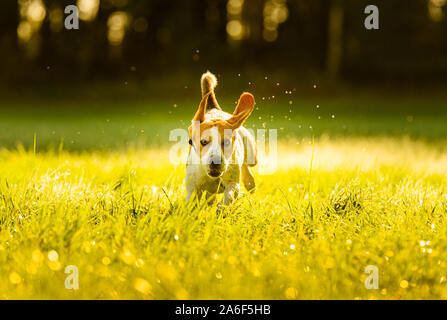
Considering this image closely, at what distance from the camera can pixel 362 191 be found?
384 cm

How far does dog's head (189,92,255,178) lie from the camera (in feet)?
11.5

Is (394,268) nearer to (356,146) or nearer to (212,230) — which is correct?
(212,230)

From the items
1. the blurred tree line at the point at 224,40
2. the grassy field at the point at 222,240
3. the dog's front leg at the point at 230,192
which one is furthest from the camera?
the blurred tree line at the point at 224,40

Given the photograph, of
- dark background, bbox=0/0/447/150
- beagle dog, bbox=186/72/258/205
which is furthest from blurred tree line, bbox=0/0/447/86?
beagle dog, bbox=186/72/258/205

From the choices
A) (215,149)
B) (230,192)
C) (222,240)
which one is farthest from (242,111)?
(222,240)

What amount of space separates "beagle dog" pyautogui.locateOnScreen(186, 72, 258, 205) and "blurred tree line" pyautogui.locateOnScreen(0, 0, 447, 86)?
16118 millimetres

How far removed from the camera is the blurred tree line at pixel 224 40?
20719mm

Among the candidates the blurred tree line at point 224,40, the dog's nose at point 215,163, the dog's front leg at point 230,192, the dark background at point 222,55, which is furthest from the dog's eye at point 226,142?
the blurred tree line at point 224,40

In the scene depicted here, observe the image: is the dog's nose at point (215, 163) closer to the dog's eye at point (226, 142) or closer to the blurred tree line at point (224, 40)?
the dog's eye at point (226, 142)

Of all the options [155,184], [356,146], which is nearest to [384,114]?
[356,146]

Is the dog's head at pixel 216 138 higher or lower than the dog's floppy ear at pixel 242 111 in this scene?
lower

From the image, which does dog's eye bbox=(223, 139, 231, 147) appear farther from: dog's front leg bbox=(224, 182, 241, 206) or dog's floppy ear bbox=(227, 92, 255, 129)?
dog's front leg bbox=(224, 182, 241, 206)

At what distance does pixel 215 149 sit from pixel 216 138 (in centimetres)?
10

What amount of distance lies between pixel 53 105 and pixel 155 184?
14.7 metres
